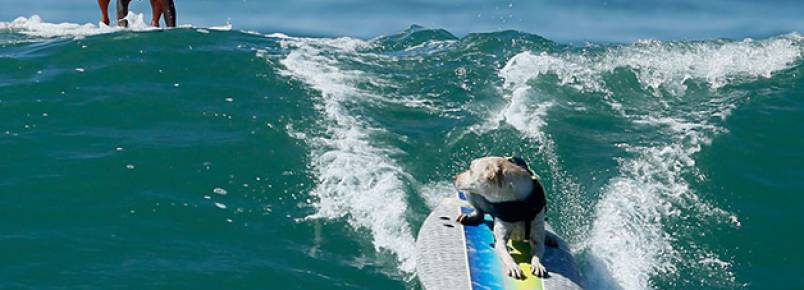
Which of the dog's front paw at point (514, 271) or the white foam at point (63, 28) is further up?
the white foam at point (63, 28)

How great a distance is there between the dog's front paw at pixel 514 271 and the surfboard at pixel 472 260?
0.13ft

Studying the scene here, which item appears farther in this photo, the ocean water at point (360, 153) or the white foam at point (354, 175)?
the white foam at point (354, 175)

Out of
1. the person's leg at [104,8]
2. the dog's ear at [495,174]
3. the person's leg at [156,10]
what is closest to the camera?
the dog's ear at [495,174]

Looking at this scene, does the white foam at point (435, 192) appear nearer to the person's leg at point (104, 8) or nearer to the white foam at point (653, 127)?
the white foam at point (653, 127)

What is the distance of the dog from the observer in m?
10.4

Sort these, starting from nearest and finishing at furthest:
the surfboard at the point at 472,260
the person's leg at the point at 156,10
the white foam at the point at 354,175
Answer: the surfboard at the point at 472,260, the white foam at the point at 354,175, the person's leg at the point at 156,10

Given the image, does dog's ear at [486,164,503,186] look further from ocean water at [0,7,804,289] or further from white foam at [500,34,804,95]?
white foam at [500,34,804,95]

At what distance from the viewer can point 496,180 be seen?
34.1 ft

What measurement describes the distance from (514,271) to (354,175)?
3984 mm

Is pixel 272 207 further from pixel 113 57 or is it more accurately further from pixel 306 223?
pixel 113 57

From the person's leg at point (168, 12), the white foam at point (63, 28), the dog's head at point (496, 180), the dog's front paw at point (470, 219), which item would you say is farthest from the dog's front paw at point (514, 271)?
the person's leg at point (168, 12)

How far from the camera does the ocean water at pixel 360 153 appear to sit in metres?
11.8

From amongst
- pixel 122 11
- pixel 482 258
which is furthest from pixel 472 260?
pixel 122 11

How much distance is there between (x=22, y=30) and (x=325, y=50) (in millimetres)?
6271
